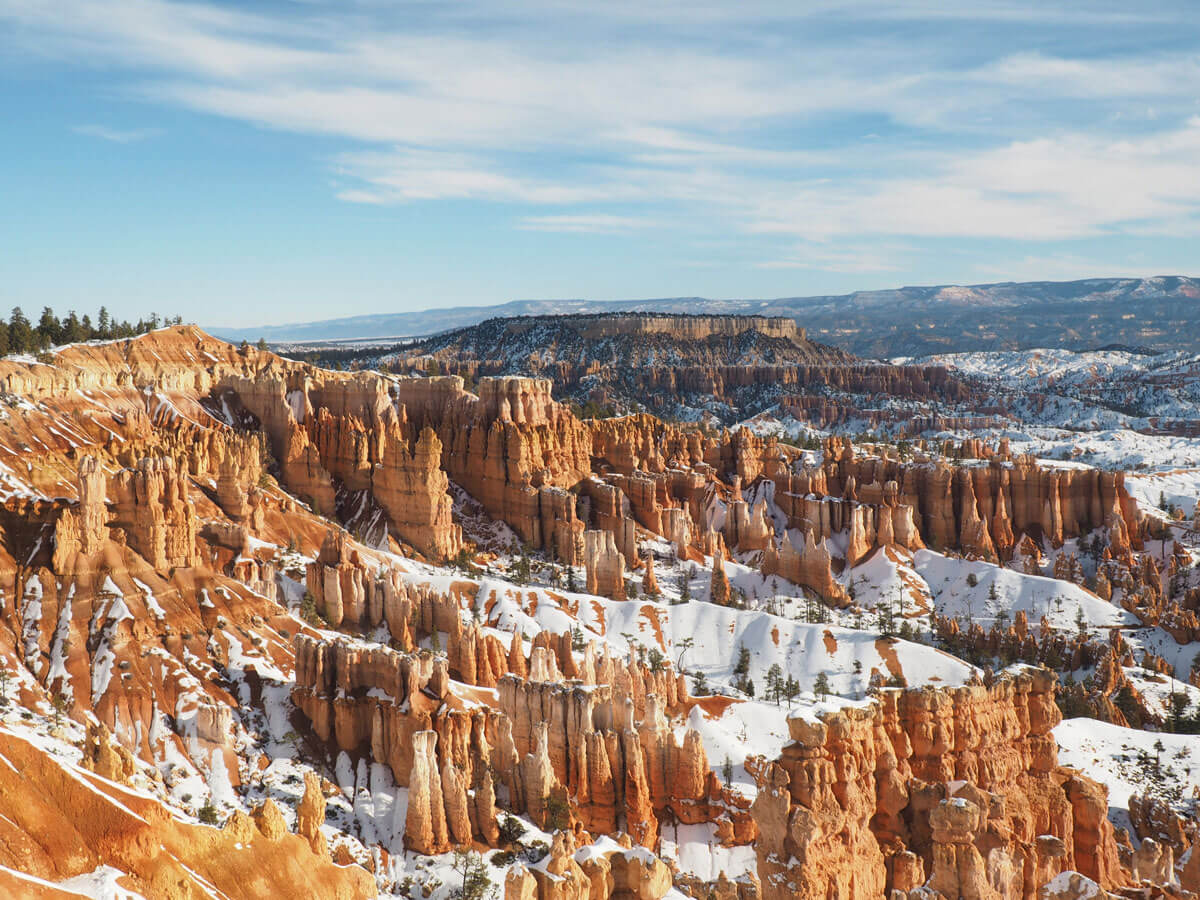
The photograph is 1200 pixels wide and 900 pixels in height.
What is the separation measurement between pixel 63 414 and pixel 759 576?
219ft

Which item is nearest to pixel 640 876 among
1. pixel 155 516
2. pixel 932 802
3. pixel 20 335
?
pixel 932 802

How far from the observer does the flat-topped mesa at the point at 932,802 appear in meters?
40.5

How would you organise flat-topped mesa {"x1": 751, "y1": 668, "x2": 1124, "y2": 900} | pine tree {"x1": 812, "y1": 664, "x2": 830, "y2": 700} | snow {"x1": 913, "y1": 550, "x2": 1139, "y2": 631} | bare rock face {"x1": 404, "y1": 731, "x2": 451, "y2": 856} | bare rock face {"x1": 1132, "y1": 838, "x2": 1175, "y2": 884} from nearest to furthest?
flat-topped mesa {"x1": 751, "y1": 668, "x2": 1124, "y2": 900}, bare rock face {"x1": 1132, "y1": 838, "x2": 1175, "y2": 884}, bare rock face {"x1": 404, "y1": 731, "x2": 451, "y2": 856}, pine tree {"x1": 812, "y1": 664, "x2": 830, "y2": 700}, snow {"x1": 913, "y1": 550, "x2": 1139, "y2": 631}

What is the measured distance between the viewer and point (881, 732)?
48656mm

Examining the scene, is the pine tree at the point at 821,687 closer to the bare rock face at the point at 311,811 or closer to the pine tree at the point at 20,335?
the bare rock face at the point at 311,811

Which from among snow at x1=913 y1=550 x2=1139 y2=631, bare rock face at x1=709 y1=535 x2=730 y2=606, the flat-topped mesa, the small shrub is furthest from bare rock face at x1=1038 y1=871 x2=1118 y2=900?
bare rock face at x1=709 y1=535 x2=730 y2=606

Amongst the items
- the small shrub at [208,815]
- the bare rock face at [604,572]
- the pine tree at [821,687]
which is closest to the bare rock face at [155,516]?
the small shrub at [208,815]

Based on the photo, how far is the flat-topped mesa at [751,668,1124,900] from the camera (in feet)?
133

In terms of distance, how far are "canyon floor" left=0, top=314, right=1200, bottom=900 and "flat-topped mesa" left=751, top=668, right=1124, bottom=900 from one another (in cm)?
15

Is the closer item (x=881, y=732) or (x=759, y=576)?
(x=881, y=732)

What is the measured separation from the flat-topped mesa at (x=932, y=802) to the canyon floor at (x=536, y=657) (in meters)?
0.15

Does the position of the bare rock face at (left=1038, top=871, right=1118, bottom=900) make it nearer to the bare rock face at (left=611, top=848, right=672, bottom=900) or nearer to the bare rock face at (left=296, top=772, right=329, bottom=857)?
the bare rock face at (left=611, top=848, right=672, bottom=900)

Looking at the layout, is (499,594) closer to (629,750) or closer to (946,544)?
(629,750)

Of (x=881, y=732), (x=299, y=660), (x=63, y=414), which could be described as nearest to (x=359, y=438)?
(x=63, y=414)
